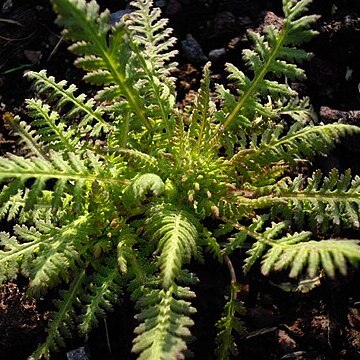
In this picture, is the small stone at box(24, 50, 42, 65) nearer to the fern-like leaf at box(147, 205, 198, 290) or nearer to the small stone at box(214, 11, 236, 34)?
the small stone at box(214, 11, 236, 34)

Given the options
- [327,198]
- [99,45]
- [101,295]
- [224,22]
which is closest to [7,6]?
[224,22]

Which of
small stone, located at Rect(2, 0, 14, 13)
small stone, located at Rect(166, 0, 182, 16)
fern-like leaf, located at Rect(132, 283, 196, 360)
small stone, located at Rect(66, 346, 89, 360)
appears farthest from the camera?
small stone, located at Rect(2, 0, 14, 13)

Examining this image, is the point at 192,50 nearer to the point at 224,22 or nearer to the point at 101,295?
the point at 224,22

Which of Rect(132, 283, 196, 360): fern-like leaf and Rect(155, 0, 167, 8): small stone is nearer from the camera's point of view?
Rect(132, 283, 196, 360): fern-like leaf

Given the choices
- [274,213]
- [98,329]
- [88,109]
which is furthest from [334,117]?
[98,329]

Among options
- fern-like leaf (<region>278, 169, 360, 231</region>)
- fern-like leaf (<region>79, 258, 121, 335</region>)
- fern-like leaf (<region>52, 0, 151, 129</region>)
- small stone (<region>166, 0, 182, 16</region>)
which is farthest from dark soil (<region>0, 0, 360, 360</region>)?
fern-like leaf (<region>52, 0, 151, 129</region>)

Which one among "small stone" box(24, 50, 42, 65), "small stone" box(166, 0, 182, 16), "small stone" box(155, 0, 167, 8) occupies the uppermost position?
"small stone" box(24, 50, 42, 65)

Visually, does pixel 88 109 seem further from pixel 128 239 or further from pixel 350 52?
pixel 350 52
